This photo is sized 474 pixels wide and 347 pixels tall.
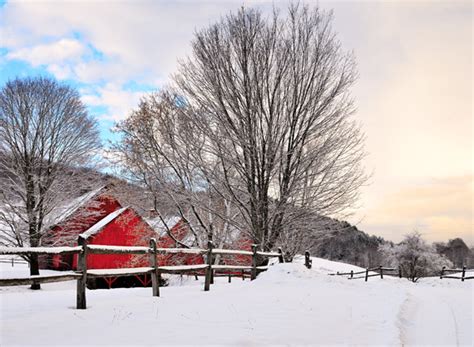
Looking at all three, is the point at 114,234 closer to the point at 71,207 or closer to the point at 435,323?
the point at 71,207

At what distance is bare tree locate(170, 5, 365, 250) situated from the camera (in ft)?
49.0

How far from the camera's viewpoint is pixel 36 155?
20797 millimetres

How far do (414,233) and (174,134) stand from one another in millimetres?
55597

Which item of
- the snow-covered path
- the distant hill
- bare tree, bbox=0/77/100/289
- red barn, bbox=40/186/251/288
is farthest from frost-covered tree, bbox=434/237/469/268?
the snow-covered path

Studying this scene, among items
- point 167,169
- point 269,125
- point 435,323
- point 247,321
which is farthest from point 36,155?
point 435,323

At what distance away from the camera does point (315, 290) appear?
1036cm

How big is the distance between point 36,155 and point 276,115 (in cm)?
1364

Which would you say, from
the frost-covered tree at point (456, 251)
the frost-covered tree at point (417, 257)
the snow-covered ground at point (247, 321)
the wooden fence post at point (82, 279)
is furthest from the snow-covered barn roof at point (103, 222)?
the frost-covered tree at point (456, 251)

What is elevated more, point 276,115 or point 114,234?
point 276,115

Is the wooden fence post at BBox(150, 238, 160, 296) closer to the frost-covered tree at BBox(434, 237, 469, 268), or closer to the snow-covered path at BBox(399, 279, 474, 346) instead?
the snow-covered path at BBox(399, 279, 474, 346)

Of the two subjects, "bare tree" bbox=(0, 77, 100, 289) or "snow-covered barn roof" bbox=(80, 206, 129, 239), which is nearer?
"bare tree" bbox=(0, 77, 100, 289)

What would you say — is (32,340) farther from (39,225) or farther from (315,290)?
(39,225)

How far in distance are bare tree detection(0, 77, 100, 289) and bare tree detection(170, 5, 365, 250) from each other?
9865mm

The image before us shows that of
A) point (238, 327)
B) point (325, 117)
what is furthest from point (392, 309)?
point (325, 117)
